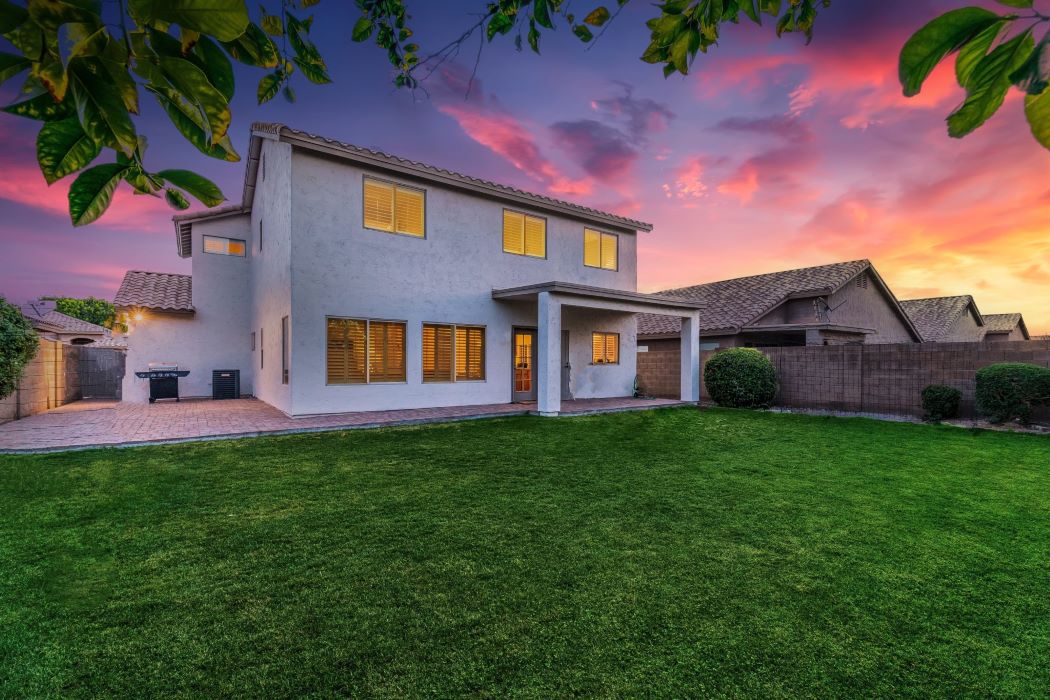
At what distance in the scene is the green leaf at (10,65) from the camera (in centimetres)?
66

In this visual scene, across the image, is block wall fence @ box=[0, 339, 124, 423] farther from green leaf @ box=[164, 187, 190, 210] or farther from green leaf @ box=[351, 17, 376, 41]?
green leaf @ box=[164, 187, 190, 210]

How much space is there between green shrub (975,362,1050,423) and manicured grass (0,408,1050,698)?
4.56 m

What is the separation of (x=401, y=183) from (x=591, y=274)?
6507 millimetres

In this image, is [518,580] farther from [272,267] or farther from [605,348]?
[605,348]

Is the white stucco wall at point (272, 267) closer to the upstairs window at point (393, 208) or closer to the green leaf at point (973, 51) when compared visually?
the upstairs window at point (393, 208)

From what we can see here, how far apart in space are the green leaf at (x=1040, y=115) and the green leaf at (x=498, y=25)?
1.70 metres

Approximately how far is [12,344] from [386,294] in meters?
6.87

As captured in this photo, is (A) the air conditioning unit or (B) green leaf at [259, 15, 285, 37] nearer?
(B) green leaf at [259, 15, 285, 37]

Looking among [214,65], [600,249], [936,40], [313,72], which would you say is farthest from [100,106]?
[600,249]

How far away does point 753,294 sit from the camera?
20.4 meters

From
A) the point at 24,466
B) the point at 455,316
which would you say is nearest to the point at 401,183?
the point at 455,316

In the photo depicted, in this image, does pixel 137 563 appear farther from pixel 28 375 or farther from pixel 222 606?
pixel 28 375

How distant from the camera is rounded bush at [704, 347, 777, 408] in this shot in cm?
1282

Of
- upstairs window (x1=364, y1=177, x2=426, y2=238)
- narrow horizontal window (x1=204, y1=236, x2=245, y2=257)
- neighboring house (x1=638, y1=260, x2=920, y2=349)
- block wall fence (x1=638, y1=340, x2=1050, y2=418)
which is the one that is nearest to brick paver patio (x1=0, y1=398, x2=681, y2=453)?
block wall fence (x1=638, y1=340, x2=1050, y2=418)
